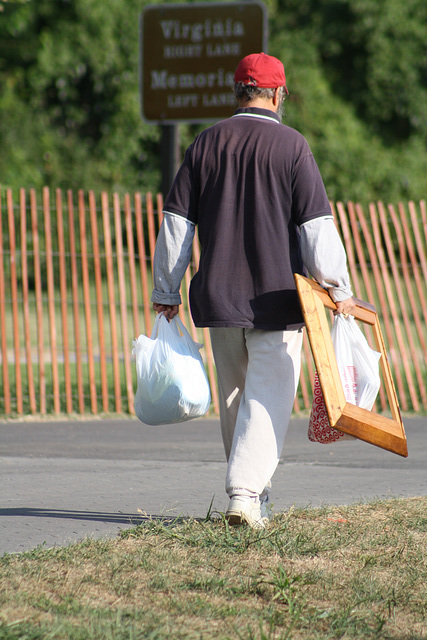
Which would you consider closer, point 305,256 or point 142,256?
point 305,256

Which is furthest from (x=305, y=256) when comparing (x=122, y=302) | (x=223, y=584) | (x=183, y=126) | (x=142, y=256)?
(x=183, y=126)

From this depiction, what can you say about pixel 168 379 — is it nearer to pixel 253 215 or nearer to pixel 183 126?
pixel 253 215

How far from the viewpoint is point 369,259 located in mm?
8609

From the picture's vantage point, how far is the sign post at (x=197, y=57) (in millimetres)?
8227

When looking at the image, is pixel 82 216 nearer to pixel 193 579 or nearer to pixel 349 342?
pixel 349 342

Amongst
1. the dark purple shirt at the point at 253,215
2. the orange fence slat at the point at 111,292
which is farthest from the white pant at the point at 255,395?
the orange fence slat at the point at 111,292

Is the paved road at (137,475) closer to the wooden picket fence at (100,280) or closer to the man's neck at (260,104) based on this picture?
the wooden picket fence at (100,280)

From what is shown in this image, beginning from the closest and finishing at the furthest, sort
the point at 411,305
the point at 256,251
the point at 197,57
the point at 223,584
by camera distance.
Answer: the point at 223,584 → the point at 256,251 → the point at 197,57 → the point at 411,305

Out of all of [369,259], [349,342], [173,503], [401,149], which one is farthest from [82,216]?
[401,149]

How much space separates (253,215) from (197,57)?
4.90 meters

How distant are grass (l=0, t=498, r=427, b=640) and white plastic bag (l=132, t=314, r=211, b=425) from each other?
1.57 ft

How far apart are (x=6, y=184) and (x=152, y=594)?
44.5 ft

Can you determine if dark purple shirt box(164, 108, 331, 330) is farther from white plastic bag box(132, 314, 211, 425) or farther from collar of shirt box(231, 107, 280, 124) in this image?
white plastic bag box(132, 314, 211, 425)

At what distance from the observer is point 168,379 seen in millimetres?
3805
